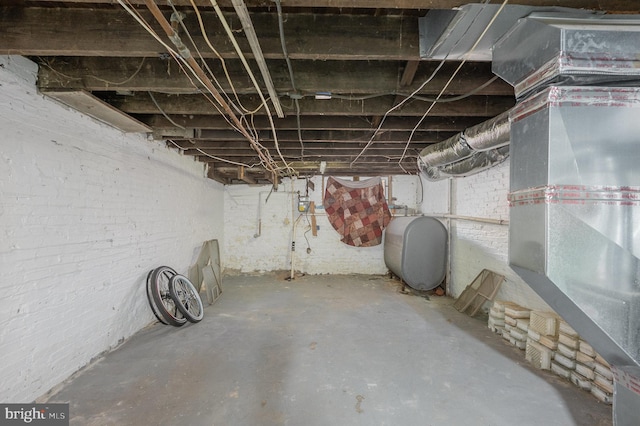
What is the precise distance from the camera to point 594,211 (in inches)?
42.5

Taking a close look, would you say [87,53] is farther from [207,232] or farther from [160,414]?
[207,232]

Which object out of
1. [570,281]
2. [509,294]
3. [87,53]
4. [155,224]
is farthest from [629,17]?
[155,224]

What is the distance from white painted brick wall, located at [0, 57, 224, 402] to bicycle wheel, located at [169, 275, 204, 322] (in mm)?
323

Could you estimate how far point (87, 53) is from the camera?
1.41m

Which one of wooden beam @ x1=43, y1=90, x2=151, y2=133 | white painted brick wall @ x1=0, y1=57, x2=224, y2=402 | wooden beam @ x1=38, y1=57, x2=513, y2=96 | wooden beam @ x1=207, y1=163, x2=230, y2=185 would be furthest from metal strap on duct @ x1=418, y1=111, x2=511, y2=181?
wooden beam @ x1=207, y1=163, x2=230, y2=185

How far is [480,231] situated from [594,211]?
8.97 feet

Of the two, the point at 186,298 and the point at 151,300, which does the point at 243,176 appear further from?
the point at 151,300

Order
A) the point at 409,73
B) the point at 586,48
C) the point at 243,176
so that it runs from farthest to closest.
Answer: the point at 243,176 → the point at 409,73 → the point at 586,48

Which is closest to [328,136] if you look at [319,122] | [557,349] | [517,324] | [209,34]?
[319,122]

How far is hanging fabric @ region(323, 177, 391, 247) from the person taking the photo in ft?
18.0

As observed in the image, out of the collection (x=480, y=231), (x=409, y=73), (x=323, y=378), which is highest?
(x=409, y=73)

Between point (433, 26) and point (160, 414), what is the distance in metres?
2.77

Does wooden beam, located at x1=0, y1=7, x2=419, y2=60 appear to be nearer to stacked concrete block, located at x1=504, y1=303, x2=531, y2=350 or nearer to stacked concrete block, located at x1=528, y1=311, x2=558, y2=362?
stacked concrete block, located at x1=528, y1=311, x2=558, y2=362

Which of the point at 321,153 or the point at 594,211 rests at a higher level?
the point at 321,153
